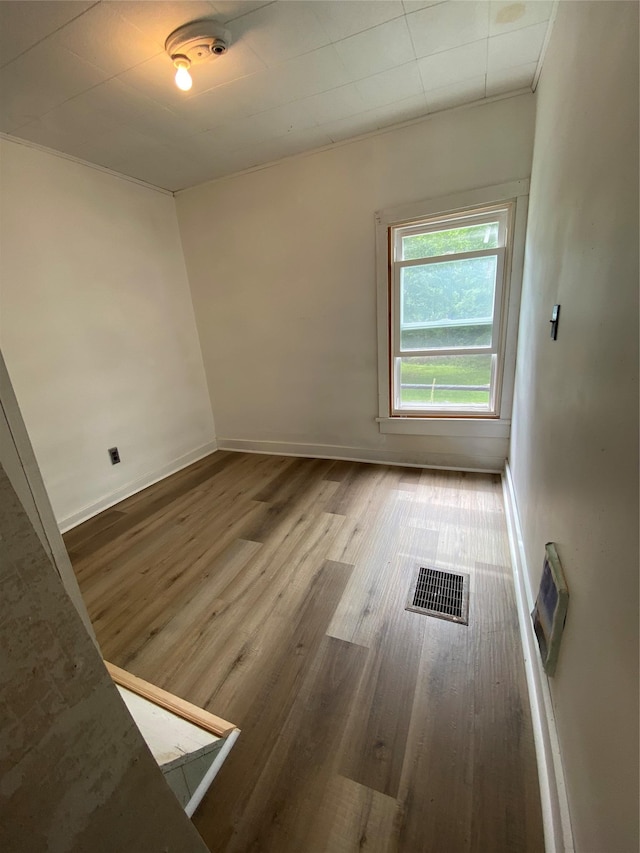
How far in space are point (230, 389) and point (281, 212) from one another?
1671 millimetres

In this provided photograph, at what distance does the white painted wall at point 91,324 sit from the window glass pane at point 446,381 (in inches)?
84.6

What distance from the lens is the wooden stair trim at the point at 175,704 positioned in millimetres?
1089

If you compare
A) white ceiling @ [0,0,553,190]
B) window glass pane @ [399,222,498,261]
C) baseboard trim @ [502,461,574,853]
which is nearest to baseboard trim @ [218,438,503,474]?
baseboard trim @ [502,461,574,853]

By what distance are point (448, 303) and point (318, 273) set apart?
1069 millimetres

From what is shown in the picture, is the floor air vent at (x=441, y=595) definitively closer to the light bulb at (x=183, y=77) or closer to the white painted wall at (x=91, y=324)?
the white painted wall at (x=91, y=324)

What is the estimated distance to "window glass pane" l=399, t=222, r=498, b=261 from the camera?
2.31m

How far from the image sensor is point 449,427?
270 cm

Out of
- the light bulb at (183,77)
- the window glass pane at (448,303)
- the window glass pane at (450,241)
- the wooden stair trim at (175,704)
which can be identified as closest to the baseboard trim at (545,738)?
the wooden stair trim at (175,704)

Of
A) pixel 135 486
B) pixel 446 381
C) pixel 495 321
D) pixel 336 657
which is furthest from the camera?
pixel 135 486

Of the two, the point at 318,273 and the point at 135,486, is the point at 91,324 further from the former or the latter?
the point at 318,273

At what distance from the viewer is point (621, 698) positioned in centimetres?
59

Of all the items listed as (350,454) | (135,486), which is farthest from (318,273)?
Result: (135,486)

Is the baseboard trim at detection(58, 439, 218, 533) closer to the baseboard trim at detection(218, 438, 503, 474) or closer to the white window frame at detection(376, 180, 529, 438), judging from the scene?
the baseboard trim at detection(218, 438, 503, 474)

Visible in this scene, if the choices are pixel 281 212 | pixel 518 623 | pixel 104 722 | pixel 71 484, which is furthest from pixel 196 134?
pixel 518 623
